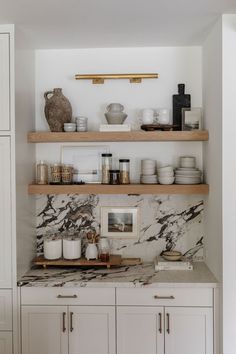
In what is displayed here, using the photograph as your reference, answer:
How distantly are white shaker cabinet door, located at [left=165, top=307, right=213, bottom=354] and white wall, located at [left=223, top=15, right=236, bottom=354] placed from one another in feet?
0.48

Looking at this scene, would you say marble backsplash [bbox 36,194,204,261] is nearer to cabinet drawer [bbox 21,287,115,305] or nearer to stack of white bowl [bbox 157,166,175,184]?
stack of white bowl [bbox 157,166,175,184]

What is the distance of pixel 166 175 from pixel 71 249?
84cm

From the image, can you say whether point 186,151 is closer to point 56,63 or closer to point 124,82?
point 124,82

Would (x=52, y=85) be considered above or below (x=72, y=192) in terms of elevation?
above

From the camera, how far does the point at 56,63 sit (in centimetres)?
306

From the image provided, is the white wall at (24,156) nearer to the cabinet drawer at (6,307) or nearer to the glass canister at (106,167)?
the cabinet drawer at (6,307)

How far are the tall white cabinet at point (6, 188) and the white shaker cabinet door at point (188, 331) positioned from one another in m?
1.00

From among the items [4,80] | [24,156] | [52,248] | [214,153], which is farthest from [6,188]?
[214,153]

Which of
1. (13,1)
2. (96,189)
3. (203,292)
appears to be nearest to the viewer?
(13,1)

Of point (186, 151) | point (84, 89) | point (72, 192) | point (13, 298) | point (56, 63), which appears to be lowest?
point (13, 298)

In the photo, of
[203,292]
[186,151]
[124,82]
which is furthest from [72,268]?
[124,82]

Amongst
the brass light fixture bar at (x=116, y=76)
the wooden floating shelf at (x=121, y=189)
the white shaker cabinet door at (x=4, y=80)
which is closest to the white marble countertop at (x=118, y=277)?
the wooden floating shelf at (x=121, y=189)

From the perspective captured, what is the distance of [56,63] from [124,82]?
53 cm

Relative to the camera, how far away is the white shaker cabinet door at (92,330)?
2547 mm
